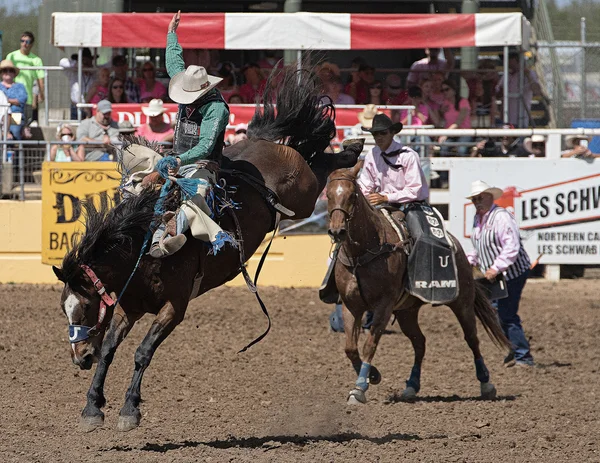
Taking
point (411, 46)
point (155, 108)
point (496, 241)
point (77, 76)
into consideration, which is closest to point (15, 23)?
point (77, 76)

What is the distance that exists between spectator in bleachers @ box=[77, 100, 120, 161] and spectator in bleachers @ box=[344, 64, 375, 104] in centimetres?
350

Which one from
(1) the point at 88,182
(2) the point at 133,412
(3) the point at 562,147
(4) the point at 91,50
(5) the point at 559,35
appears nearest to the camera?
(2) the point at 133,412

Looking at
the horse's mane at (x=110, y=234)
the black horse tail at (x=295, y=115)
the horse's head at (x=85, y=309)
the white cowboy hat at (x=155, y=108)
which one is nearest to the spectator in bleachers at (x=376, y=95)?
the white cowboy hat at (x=155, y=108)

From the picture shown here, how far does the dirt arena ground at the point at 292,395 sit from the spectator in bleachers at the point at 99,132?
6.60 ft

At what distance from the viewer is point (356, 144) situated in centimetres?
769

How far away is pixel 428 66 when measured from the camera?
15.3 m

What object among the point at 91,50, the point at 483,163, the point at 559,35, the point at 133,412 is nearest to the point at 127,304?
the point at 133,412

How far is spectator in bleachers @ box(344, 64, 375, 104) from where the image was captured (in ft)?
48.9

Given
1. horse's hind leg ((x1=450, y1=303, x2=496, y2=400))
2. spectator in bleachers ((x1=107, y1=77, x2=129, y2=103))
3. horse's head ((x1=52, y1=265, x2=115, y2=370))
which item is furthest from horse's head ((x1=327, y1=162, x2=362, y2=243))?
spectator in bleachers ((x1=107, y1=77, x2=129, y2=103))

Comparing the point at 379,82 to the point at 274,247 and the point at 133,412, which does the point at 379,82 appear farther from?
the point at 133,412

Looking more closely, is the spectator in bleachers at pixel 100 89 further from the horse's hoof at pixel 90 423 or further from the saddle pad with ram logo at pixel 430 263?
the horse's hoof at pixel 90 423

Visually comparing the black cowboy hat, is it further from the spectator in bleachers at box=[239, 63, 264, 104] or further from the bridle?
the spectator in bleachers at box=[239, 63, 264, 104]

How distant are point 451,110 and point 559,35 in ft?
27.7

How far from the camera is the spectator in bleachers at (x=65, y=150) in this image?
1334 cm
